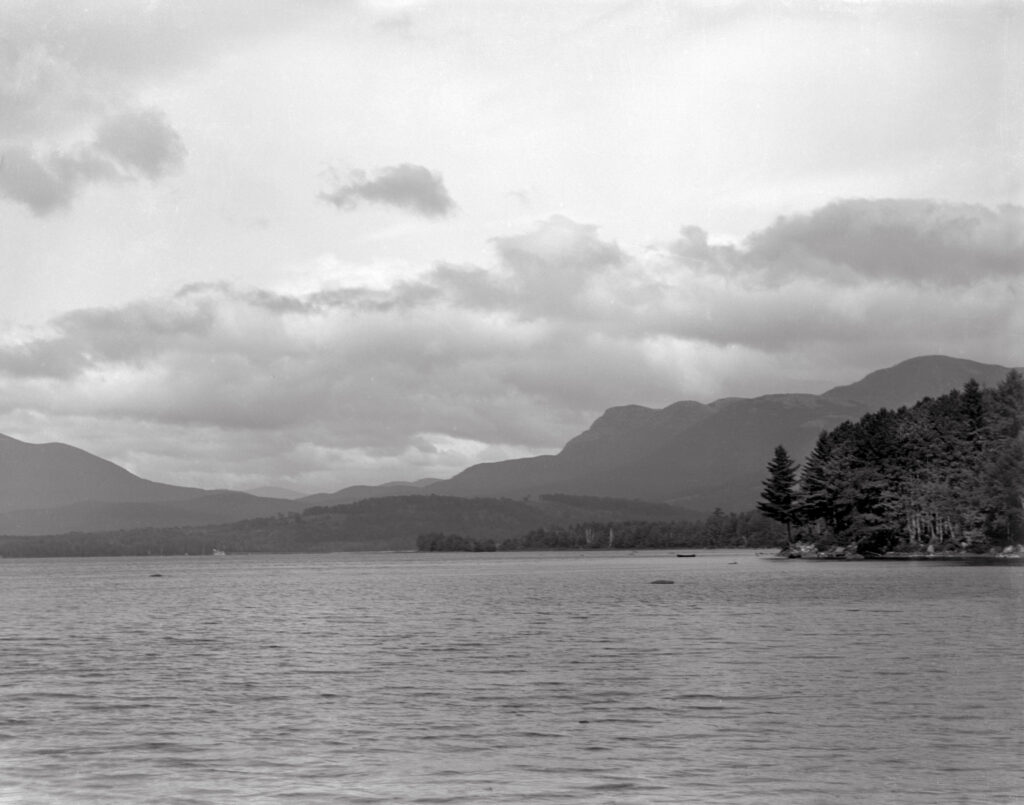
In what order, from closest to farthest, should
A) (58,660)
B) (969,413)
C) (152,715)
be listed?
(152,715) → (58,660) → (969,413)

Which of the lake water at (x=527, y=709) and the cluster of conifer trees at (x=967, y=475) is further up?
the cluster of conifer trees at (x=967, y=475)

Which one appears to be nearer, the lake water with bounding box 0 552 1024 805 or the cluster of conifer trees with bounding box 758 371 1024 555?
the lake water with bounding box 0 552 1024 805

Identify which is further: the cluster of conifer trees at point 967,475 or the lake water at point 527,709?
the cluster of conifer trees at point 967,475

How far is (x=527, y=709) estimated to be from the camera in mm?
40406

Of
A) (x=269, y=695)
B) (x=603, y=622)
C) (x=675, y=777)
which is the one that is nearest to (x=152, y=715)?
(x=269, y=695)

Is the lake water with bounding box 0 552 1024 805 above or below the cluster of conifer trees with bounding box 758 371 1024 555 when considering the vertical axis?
below

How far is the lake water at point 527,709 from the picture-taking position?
29125mm

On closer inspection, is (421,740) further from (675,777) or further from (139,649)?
(139,649)

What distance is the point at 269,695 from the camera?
4503 cm

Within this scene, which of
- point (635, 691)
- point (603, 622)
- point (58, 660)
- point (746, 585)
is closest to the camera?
point (635, 691)

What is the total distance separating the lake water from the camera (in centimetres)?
2912

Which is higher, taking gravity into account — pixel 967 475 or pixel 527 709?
pixel 967 475

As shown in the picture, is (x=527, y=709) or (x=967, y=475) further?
(x=967, y=475)

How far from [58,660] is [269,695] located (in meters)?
20.6
